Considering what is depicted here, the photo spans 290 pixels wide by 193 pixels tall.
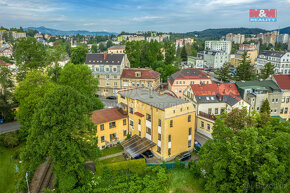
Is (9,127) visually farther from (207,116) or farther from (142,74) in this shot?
(207,116)

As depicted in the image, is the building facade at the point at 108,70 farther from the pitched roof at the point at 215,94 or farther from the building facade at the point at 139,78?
the pitched roof at the point at 215,94

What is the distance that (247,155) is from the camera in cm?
1948

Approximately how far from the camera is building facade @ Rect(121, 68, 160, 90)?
199 ft

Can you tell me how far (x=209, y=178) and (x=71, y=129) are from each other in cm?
1599

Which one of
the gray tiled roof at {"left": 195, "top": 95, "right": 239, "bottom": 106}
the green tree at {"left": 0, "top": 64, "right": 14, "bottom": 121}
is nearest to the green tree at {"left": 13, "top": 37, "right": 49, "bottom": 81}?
the green tree at {"left": 0, "top": 64, "right": 14, "bottom": 121}

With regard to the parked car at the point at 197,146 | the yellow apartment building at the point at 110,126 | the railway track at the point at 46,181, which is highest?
the yellow apartment building at the point at 110,126

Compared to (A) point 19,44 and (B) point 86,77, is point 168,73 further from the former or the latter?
(A) point 19,44

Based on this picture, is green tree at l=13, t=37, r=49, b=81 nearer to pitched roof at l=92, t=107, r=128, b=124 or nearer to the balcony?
pitched roof at l=92, t=107, r=128, b=124

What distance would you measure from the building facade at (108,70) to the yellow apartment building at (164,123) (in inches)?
1098

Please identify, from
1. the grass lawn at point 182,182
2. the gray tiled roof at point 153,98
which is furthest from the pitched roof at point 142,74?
the grass lawn at point 182,182

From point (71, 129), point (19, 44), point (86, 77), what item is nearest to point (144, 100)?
point (71, 129)

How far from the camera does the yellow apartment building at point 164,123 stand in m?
30.9

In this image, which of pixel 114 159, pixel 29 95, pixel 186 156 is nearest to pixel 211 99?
pixel 186 156

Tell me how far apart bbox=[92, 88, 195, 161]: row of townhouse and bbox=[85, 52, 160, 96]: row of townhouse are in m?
23.6
